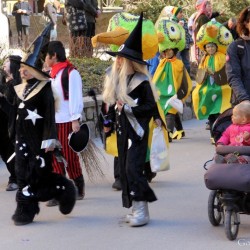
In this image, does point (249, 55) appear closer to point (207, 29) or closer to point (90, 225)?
point (90, 225)

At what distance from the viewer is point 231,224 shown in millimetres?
7035

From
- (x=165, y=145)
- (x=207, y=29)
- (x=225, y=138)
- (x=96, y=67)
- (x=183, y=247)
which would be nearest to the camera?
(x=183, y=247)

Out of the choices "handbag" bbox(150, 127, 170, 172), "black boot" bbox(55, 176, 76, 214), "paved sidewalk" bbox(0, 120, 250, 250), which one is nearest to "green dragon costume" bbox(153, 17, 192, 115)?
"paved sidewalk" bbox(0, 120, 250, 250)

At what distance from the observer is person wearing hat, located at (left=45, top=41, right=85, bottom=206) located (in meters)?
8.27

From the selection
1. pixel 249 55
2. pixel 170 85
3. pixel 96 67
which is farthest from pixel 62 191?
pixel 96 67

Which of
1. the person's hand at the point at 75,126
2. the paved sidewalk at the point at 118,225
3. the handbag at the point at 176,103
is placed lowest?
the paved sidewalk at the point at 118,225

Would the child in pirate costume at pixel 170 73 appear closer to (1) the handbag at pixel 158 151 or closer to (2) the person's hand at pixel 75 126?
(2) the person's hand at pixel 75 126

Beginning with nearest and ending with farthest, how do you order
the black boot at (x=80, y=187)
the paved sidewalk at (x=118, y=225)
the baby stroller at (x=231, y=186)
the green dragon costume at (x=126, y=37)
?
1. the baby stroller at (x=231, y=186)
2. the paved sidewalk at (x=118, y=225)
3. the black boot at (x=80, y=187)
4. the green dragon costume at (x=126, y=37)

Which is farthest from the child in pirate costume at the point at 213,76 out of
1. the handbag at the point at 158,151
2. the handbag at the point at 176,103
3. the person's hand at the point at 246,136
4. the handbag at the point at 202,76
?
the person's hand at the point at 246,136

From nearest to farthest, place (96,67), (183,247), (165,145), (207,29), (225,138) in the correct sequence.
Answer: (183,247)
(225,138)
(165,145)
(207,29)
(96,67)

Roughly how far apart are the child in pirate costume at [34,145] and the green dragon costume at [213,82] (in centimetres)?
469

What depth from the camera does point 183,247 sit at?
6.95 m

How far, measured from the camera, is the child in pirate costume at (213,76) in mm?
12117

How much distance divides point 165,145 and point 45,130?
1.11 metres
